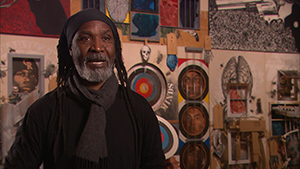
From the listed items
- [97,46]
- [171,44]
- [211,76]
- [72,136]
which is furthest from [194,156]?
[97,46]

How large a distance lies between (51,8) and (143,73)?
891mm

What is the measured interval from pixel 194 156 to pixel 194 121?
308 millimetres

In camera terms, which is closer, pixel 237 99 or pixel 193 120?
pixel 193 120

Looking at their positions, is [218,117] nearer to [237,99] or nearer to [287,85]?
[237,99]

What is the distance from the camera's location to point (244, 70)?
2906mm

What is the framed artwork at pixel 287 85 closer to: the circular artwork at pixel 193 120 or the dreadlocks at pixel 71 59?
the circular artwork at pixel 193 120

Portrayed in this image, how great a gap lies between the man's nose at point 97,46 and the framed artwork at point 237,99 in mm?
1859

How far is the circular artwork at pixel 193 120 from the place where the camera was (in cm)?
264

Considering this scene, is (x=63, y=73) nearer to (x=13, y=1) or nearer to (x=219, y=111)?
(x=13, y=1)

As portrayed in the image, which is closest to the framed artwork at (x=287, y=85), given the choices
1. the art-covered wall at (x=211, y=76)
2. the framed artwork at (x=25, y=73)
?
the art-covered wall at (x=211, y=76)

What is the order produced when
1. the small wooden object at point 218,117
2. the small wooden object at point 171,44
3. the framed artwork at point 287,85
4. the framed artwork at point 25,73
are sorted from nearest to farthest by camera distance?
the framed artwork at point 25,73 < the small wooden object at point 171,44 < the small wooden object at point 218,117 < the framed artwork at point 287,85

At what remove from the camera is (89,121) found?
1206 mm

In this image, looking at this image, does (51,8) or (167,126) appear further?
(167,126)

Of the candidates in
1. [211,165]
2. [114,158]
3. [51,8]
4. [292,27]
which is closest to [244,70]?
[292,27]
